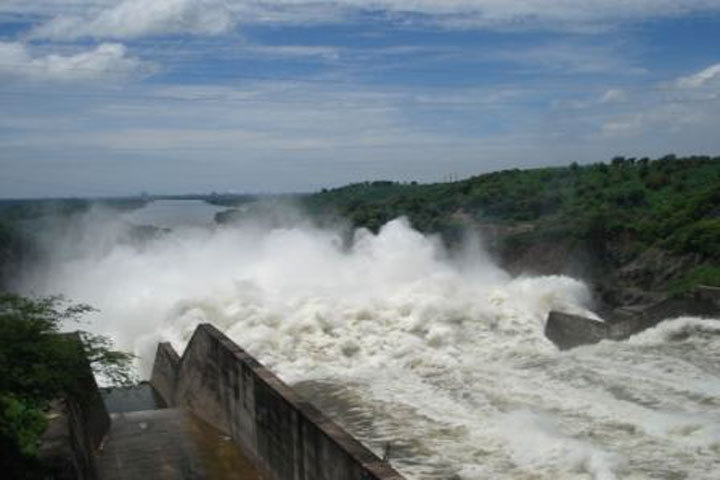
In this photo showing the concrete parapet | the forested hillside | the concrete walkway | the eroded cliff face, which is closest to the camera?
the concrete walkway

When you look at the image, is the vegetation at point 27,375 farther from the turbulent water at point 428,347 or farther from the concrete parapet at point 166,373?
the concrete parapet at point 166,373

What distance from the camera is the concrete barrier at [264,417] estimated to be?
1010 cm

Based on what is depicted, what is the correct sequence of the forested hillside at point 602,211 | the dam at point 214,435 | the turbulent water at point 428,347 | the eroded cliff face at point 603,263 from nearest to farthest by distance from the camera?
the dam at point 214,435 < the turbulent water at point 428,347 < the eroded cliff face at point 603,263 < the forested hillside at point 602,211

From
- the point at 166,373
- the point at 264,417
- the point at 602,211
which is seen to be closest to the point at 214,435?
the point at 264,417

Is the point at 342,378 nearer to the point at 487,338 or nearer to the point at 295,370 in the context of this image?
the point at 295,370

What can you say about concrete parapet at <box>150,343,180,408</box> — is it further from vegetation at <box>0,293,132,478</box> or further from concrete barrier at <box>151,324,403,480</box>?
vegetation at <box>0,293,132,478</box>

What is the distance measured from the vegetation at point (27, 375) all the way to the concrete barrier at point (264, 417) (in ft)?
9.95

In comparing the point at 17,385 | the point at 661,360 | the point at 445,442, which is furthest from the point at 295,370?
the point at 17,385

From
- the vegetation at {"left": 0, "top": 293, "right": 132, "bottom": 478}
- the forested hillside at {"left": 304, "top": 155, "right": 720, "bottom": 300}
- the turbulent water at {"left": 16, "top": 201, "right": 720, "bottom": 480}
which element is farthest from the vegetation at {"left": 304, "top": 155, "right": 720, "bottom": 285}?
the vegetation at {"left": 0, "top": 293, "right": 132, "bottom": 478}

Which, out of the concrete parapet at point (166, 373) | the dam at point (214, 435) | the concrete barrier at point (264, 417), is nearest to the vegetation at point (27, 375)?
the dam at point (214, 435)

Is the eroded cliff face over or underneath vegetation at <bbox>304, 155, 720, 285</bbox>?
underneath

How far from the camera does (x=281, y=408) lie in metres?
12.1

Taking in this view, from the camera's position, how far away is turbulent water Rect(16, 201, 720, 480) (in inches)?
614

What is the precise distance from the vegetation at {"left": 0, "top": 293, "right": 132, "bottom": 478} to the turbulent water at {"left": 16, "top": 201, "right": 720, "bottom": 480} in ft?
22.2
